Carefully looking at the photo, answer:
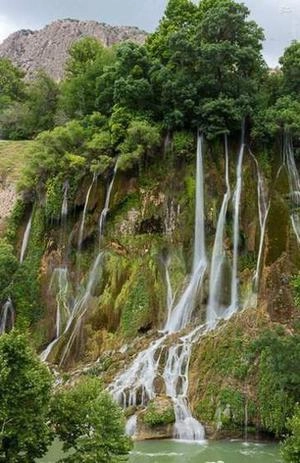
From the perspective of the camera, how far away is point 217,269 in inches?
973

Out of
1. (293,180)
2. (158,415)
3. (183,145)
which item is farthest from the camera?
(183,145)

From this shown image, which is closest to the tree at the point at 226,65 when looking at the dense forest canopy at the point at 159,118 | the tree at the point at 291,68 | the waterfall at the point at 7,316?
the dense forest canopy at the point at 159,118

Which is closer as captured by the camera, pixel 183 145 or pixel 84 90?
pixel 183 145

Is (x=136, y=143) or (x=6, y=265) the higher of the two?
(x=136, y=143)

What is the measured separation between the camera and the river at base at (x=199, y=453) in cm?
1546

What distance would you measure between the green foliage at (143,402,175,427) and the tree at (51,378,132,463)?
5.78 m

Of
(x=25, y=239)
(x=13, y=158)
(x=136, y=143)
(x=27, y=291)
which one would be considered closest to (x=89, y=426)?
(x=27, y=291)

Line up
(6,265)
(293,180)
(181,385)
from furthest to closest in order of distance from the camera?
(293,180)
(6,265)
(181,385)

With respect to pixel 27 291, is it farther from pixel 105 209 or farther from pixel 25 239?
pixel 105 209

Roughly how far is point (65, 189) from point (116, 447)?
60.3ft

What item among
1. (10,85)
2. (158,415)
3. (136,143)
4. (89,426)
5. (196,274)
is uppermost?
(10,85)

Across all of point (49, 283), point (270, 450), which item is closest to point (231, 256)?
point (49, 283)

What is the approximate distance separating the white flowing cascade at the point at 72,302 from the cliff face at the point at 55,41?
57387mm

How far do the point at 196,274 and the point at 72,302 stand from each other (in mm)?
5208
